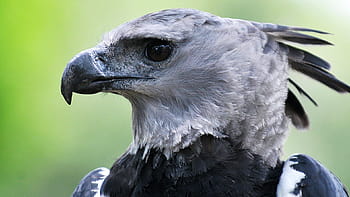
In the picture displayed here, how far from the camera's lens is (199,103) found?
2711 millimetres

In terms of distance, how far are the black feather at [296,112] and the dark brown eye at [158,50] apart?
2.24ft

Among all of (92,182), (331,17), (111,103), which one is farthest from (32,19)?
(331,17)

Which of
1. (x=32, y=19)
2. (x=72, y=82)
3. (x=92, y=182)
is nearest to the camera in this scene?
(x=72, y=82)

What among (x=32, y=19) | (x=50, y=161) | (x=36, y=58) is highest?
(x=32, y=19)

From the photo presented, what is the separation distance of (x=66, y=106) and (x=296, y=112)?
248 cm

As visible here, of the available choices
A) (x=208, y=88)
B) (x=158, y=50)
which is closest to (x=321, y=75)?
(x=208, y=88)

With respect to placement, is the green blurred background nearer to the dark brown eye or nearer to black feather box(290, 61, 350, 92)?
black feather box(290, 61, 350, 92)

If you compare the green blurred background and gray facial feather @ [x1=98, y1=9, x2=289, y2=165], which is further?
the green blurred background

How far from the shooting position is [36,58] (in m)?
4.77

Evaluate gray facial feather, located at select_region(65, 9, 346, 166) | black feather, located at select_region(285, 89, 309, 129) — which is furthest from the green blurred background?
gray facial feather, located at select_region(65, 9, 346, 166)

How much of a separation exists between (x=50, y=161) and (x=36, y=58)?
0.81 meters

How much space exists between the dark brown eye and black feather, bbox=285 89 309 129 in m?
0.68

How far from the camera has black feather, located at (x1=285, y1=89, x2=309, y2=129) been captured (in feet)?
10.0

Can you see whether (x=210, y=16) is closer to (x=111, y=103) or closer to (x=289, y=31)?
(x=289, y=31)
